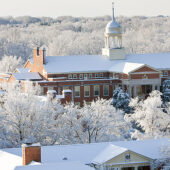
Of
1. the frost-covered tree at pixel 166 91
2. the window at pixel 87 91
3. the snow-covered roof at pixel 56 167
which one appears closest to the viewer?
the snow-covered roof at pixel 56 167

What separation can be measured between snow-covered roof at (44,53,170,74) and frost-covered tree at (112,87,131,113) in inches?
144

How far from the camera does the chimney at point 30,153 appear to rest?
1524 inches

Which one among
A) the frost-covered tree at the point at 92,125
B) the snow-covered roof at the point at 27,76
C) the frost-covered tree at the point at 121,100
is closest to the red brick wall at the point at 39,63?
the snow-covered roof at the point at 27,76

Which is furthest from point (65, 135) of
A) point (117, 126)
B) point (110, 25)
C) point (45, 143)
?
point (110, 25)

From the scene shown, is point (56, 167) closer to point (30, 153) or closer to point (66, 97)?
point (30, 153)

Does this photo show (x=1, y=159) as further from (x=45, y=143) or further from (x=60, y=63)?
(x=60, y=63)

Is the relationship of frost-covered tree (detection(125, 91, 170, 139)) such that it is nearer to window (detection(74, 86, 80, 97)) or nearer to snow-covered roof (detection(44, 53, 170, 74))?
snow-covered roof (detection(44, 53, 170, 74))

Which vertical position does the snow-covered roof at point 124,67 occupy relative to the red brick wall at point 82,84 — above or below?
above

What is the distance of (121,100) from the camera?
7594cm

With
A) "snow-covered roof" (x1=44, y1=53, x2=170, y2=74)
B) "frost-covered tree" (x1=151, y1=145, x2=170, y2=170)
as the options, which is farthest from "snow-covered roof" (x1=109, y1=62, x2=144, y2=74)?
"frost-covered tree" (x1=151, y1=145, x2=170, y2=170)

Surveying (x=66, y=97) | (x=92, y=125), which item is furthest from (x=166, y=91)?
(x=92, y=125)

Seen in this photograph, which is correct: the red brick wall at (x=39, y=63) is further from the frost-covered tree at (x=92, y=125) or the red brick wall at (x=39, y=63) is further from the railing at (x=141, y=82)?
the frost-covered tree at (x=92, y=125)

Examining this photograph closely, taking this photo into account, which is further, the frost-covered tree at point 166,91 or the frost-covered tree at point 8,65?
the frost-covered tree at point 8,65

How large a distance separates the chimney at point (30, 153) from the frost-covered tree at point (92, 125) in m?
14.3
